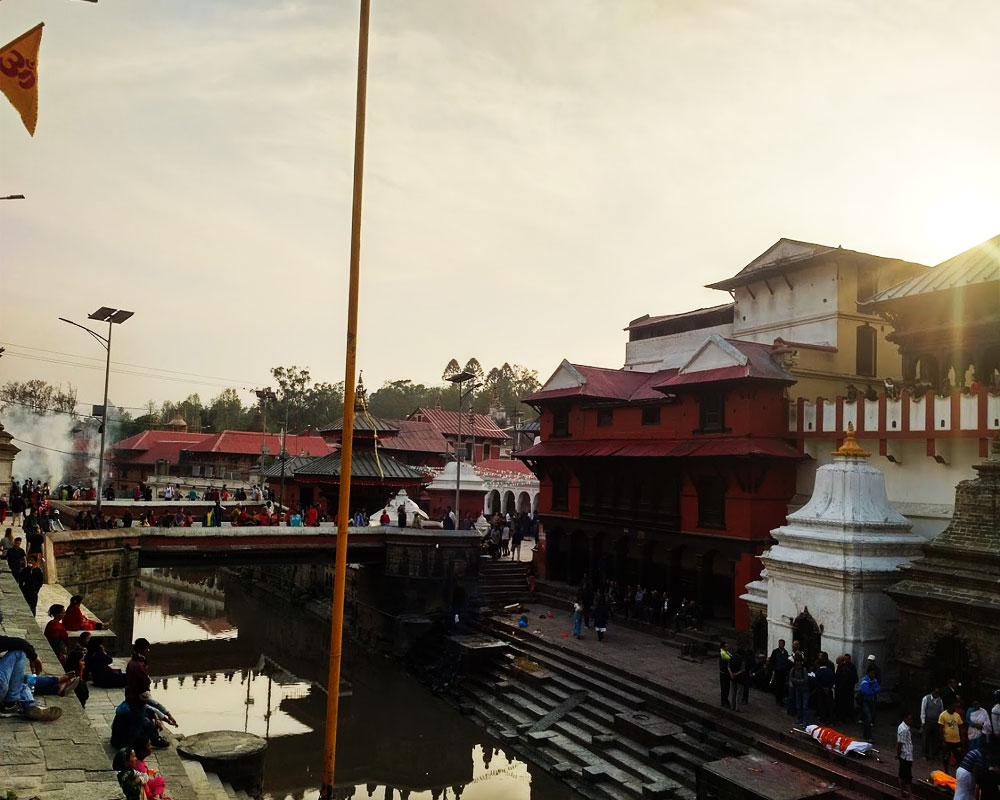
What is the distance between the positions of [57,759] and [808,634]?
48.6 feet

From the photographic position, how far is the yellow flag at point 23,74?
10.5 m

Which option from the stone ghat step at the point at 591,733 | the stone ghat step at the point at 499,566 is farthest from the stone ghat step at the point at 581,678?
the stone ghat step at the point at 499,566

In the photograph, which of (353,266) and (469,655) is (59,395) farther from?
(353,266)

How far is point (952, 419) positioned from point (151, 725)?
1782 centimetres

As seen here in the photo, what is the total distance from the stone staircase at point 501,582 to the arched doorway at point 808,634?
12.3 m

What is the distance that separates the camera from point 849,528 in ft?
57.5

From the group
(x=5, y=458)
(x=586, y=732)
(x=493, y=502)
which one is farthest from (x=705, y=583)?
(x=5, y=458)

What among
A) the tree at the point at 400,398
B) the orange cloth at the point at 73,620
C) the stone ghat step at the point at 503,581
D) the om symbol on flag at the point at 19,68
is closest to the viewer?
the om symbol on flag at the point at 19,68

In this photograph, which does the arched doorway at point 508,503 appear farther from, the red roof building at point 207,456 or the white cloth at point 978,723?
the white cloth at point 978,723

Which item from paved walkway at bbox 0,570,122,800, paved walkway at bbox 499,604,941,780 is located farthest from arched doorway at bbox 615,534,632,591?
paved walkway at bbox 0,570,122,800

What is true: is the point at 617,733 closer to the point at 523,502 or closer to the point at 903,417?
the point at 903,417

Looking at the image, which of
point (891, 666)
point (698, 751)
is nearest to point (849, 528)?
point (891, 666)

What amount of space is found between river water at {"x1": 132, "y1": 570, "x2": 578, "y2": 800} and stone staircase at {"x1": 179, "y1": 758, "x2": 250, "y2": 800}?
16.4 ft

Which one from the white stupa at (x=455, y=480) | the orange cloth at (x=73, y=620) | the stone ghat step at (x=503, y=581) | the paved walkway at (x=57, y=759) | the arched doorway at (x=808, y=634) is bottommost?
the stone ghat step at (x=503, y=581)
